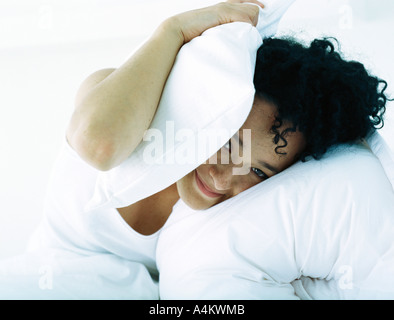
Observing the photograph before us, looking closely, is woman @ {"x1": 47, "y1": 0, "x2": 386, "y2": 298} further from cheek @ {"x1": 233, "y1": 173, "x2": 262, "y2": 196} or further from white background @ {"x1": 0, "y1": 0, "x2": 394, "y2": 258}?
white background @ {"x1": 0, "y1": 0, "x2": 394, "y2": 258}

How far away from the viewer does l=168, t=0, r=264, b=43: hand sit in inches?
32.8

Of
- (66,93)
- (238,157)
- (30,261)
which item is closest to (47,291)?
(30,261)

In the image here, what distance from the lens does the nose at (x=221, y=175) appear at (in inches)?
32.7

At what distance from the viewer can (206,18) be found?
85 cm

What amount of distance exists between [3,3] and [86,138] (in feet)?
4.74

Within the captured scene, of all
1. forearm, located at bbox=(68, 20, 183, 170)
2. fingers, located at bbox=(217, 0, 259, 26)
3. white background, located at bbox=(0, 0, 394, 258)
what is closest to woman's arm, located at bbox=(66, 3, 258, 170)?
forearm, located at bbox=(68, 20, 183, 170)

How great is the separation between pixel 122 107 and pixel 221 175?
0.91ft

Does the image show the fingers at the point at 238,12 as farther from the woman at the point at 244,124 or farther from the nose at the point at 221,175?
the nose at the point at 221,175

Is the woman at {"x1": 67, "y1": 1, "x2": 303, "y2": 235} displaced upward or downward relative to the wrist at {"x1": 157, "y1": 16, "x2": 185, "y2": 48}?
downward

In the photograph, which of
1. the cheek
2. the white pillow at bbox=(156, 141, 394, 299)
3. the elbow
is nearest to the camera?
the elbow

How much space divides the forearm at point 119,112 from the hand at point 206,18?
0.41 ft

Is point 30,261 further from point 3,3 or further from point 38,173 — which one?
point 3,3

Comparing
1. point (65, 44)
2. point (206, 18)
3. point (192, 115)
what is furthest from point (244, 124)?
point (65, 44)

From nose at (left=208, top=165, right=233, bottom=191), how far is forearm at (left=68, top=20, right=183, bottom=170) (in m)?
0.20
